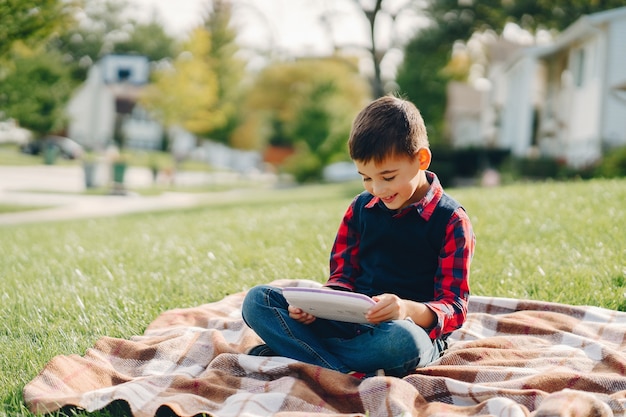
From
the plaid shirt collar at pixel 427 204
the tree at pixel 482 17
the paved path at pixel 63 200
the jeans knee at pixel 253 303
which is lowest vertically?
the paved path at pixel 63 200

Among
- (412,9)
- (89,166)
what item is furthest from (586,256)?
(412,9)

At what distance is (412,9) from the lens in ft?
101

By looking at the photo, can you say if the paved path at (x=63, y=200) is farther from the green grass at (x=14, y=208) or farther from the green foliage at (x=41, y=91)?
the green foliage at (x=41, y=91)

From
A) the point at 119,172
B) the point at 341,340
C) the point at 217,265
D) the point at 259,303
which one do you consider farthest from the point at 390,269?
the point at 119,172

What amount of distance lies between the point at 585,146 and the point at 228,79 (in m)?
37.0

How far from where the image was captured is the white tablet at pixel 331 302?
2725mm

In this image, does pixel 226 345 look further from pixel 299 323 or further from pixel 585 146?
pixel 585 146

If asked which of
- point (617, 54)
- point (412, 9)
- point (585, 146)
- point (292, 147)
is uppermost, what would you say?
point (412, 9)

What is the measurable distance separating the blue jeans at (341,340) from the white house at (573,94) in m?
15.0

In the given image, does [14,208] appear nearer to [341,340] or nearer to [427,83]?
[341,340]

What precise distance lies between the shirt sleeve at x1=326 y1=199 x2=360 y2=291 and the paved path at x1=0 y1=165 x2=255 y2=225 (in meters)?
11.3

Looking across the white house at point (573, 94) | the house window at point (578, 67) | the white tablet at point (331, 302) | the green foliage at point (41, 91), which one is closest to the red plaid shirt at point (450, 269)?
the white tablet at point (331, 302)

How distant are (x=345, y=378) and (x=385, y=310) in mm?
338

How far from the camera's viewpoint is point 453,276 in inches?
120
